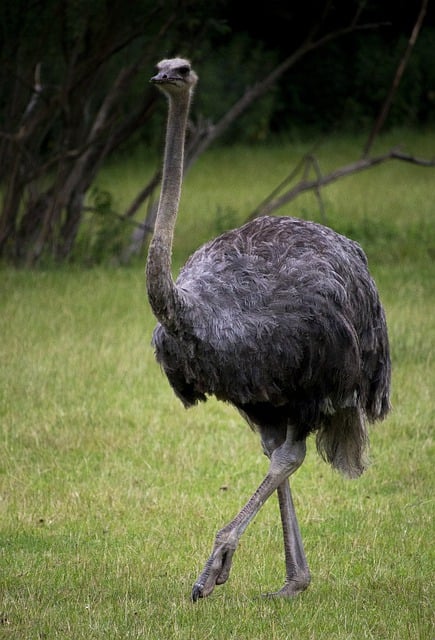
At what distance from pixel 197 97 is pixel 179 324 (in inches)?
524

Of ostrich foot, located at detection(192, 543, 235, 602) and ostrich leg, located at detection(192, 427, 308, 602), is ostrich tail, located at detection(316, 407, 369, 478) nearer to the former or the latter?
ostrich leg, located at detection(192, 427, 308, 602)

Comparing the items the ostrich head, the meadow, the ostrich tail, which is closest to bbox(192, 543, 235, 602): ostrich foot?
the meadow

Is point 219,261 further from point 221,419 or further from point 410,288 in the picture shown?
point 410,288

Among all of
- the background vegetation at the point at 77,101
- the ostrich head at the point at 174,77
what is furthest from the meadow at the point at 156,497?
the ostrich head at the point at 174,77

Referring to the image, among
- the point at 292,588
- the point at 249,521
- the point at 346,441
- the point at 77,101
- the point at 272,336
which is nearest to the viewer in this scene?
the point at 249,521

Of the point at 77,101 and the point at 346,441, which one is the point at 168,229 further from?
the point at 77,101

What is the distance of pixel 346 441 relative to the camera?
5305mm

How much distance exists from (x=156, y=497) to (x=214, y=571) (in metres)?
1.84

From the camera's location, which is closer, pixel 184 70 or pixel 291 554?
pixel 184 70

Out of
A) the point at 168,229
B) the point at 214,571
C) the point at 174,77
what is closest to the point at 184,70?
the point at 174,77

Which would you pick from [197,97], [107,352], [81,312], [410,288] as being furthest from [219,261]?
[197,97]

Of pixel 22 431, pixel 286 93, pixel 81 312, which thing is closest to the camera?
pixel 22 431

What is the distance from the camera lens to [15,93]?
11531 mm

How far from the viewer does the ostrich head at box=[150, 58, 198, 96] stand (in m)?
A: 4.44
